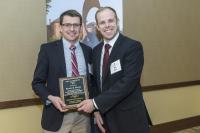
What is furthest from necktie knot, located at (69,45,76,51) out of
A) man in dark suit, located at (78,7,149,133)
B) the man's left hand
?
the man's left hand

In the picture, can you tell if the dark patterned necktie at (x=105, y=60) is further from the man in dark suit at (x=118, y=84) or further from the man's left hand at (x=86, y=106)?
the man's left hand at (x=86, y=106)

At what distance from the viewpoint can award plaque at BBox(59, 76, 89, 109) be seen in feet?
8.52

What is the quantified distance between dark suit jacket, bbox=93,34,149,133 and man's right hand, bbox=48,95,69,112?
26 centimetres

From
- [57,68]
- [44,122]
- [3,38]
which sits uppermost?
[3,38]

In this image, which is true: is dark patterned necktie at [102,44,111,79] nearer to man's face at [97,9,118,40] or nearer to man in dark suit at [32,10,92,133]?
man's face at [97,9,118,40]

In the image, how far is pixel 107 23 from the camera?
2672 millimetres

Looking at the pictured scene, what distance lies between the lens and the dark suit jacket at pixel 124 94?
103 inches

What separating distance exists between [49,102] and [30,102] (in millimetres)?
631

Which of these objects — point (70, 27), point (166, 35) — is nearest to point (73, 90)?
point (70, 27)

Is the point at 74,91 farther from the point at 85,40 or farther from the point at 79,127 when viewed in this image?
the point at 85,40

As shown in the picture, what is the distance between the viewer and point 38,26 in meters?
3.20

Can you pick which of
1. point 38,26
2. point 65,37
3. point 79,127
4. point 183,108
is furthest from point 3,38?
point 183,108

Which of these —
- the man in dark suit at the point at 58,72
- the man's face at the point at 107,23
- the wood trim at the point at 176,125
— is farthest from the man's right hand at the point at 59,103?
the wood trim at the point at 176,125

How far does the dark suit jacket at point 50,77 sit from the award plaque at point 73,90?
0.11 metres
